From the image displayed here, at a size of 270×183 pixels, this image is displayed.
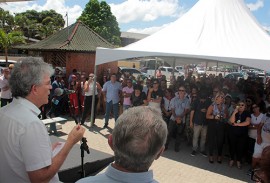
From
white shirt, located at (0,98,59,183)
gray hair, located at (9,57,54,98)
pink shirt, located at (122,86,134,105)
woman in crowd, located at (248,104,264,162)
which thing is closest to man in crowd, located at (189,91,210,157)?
woman in crowd, located at (248,104,264,162)

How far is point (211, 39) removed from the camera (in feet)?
23.8

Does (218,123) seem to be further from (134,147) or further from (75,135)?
(134,147)

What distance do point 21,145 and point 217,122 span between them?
525 cm

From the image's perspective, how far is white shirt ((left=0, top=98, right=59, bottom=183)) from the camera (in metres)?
1.70

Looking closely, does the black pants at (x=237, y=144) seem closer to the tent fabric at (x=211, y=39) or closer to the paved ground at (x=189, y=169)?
the paved ground at (x=189, y=169)

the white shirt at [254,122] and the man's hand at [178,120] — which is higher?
the white shirt at [254,122]

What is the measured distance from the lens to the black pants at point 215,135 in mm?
6297

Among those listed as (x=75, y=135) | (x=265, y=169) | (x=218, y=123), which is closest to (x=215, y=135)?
(x=218, y=123)

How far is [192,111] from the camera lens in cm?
686

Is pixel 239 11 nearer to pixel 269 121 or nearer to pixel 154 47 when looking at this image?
pixel 154 47

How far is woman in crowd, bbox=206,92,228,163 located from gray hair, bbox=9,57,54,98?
4.98 metres

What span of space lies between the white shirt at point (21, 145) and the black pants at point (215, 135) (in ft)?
16.8

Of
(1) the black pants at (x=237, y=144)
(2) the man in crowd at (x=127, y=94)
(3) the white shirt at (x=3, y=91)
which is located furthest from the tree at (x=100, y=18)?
(1) the black pants at (x=237, y=144)

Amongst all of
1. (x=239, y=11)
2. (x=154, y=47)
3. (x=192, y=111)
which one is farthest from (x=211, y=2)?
(x=192, y=111)
